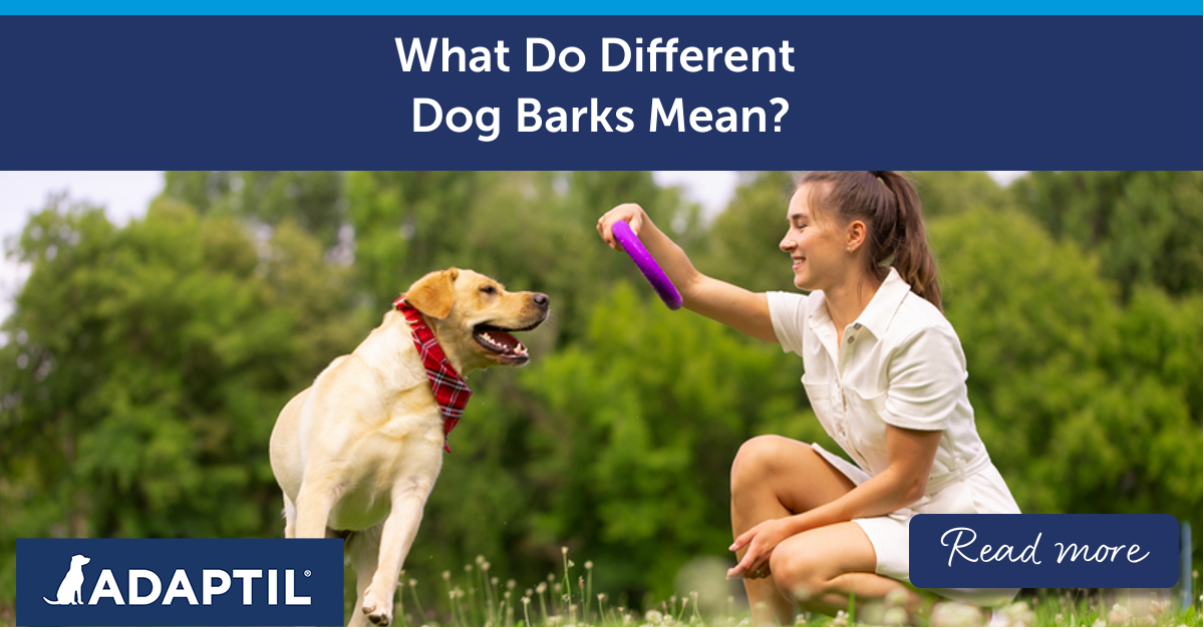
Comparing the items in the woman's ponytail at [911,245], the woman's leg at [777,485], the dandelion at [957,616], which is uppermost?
the woman's ponytail at [911,245]

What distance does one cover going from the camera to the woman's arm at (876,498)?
394 cm

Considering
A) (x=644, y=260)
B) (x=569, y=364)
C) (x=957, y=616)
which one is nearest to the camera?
(x=957, y=616)

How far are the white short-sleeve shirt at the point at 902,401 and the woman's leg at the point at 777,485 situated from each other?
12 cm

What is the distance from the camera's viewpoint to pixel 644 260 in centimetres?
436

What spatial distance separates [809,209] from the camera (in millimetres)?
4172

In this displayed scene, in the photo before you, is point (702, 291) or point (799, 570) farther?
point (702, 291)

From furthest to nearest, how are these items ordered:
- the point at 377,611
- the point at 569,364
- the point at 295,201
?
the point at 295,201 → the point at 569,364 → the point at 377,611

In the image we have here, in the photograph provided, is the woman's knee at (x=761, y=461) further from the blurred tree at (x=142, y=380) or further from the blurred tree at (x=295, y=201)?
the blurred tree at (x=295, y=201)

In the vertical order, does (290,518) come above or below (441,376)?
below

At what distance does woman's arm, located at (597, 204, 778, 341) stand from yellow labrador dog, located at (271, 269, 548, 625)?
1.97ft

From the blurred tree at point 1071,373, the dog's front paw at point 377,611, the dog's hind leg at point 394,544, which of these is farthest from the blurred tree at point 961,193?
the dog's front paw at point 377,611

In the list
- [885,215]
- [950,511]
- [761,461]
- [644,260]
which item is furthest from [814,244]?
[950,511]

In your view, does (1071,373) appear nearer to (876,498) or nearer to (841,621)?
(876,498)

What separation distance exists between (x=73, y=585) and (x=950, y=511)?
350cm
